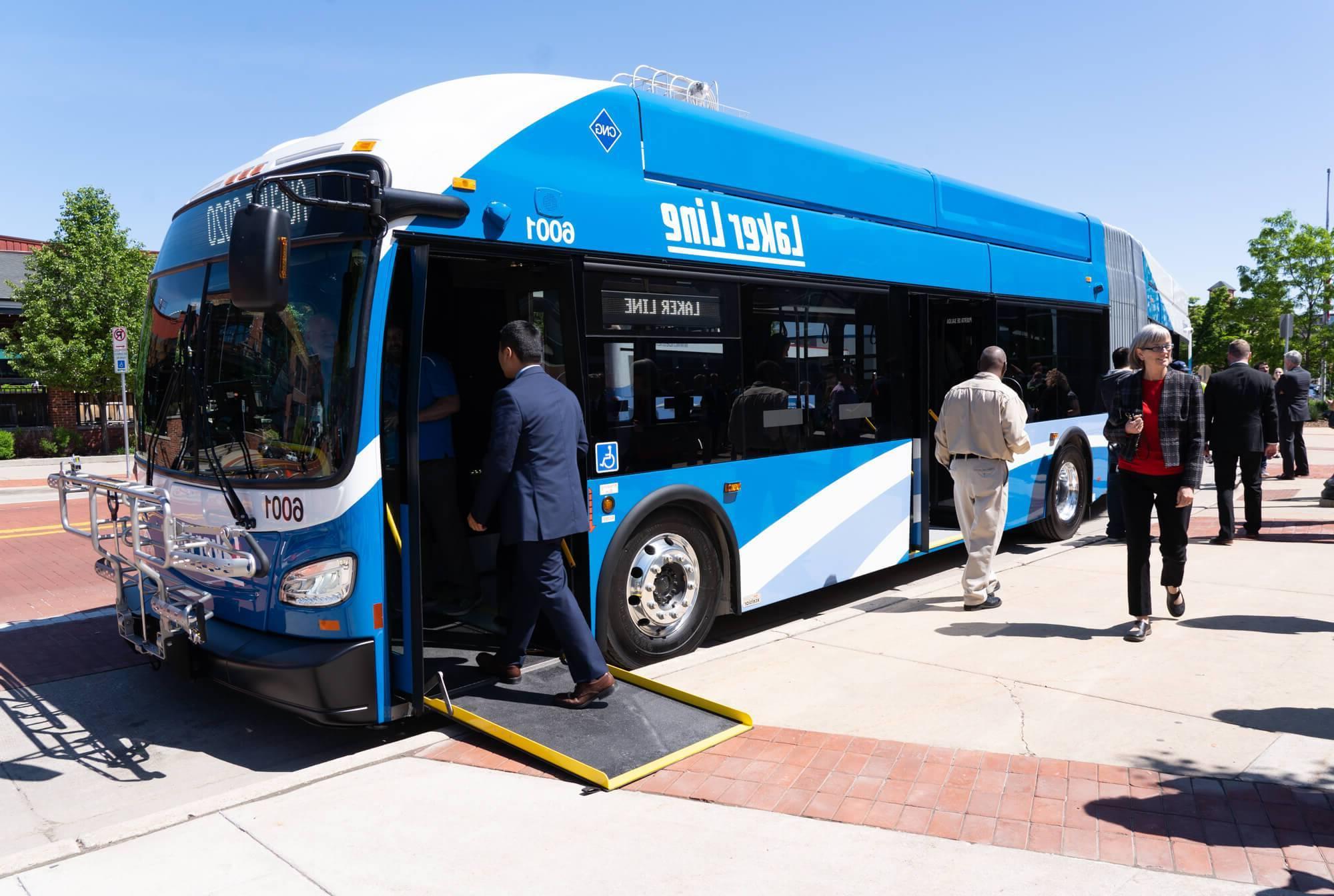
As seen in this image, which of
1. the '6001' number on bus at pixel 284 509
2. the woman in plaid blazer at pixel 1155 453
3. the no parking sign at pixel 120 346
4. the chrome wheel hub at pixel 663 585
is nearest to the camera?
the '6001' number on bus at pixel 284 509

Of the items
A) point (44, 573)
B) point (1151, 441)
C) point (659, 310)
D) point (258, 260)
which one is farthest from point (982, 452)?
point (44, 573)

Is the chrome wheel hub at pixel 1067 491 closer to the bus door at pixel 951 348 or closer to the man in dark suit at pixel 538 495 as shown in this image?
the bus door at pixel 951 348

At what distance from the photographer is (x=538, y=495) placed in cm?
476

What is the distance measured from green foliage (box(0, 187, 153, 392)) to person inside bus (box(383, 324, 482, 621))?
73.6 feet

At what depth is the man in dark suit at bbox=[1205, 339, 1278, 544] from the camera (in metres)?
9.50

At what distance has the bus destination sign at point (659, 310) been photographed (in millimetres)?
5414

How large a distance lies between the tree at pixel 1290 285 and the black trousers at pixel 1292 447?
27805 mm

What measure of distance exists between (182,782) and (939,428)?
213 inches

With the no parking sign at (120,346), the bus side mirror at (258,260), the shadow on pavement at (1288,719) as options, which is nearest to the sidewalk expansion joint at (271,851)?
the bus side mirror at (258,260)

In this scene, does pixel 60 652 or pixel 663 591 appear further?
pixel 60 652

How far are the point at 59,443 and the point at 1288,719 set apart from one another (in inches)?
1120

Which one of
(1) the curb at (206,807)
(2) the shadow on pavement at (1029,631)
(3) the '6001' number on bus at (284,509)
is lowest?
(1) the curb at (206,807)

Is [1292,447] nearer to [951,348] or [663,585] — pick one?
[951,348]

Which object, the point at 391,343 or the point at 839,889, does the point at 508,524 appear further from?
the point at 839,889
